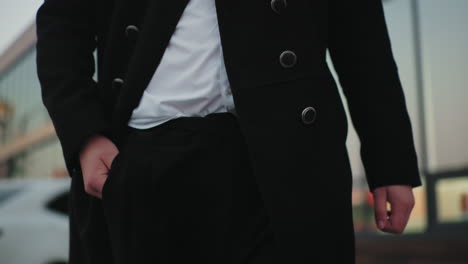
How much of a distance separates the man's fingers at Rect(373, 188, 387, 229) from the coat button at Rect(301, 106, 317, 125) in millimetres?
275

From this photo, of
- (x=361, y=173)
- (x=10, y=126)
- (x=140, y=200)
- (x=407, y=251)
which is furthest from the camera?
(x=10, y=126)

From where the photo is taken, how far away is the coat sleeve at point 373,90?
1.32 m

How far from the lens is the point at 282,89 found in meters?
1.17

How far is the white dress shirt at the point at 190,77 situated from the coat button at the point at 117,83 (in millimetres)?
65

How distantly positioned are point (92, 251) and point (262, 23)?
1.83ft

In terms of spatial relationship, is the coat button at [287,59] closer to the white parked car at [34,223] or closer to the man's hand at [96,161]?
the man's hand at [96,161]

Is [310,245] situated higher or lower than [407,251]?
higher

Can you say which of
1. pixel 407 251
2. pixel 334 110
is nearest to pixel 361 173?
pixel 407 251

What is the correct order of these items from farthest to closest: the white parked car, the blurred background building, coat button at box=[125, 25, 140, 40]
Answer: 1. the blurred background building
2. the white parked car
3. coat button at box=[125, 25, 140, 40]

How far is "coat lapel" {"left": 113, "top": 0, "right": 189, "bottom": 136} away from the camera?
3.96ft

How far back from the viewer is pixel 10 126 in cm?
3031

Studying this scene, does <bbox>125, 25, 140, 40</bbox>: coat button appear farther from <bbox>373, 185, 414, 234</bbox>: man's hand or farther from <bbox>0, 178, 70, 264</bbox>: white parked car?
<bbox>0, 178, 70, 264</bbox>: white parked car

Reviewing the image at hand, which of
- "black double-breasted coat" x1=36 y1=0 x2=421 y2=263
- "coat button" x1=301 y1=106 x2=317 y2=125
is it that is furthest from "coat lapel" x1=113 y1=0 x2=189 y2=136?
"coat button" x1=301 y1=106 x2=317 y2=125

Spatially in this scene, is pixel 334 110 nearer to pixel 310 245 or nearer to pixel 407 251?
pixel 310 245
